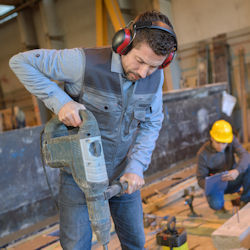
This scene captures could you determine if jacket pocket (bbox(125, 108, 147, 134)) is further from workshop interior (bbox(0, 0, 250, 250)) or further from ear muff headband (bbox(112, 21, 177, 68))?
ear muff headband (bbox(112, 21, 177, 68))

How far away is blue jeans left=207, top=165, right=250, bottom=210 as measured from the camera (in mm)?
3363

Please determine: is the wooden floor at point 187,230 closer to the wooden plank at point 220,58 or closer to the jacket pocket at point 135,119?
the jacket pocket at point 135,119

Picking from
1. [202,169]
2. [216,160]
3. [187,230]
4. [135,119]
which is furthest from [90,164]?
[216,160]

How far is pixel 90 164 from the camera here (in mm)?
1384

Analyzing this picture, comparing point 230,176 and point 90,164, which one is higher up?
point 90,164

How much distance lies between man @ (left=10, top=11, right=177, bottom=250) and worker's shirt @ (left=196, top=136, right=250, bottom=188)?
184 cm

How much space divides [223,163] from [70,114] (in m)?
2.62

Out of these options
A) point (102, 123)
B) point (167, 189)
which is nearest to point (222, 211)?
→ point (167, 189)

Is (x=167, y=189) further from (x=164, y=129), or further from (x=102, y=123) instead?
(x=102, y=123)

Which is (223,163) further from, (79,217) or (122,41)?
(122,41)

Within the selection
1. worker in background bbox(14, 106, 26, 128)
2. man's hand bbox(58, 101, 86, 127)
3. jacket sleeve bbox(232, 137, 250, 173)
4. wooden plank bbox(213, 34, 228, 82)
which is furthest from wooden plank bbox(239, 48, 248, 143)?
man's hand bbox(58, 101, 86, 127)

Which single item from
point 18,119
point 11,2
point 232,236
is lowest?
point 232,236

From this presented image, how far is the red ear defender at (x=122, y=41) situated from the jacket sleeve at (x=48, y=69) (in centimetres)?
17

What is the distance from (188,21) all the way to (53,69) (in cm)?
624
